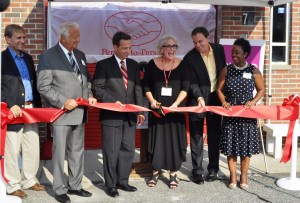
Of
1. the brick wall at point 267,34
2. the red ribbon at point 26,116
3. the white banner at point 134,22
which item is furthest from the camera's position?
the brick wall at point 267,34

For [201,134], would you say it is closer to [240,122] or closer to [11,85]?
[240,122]

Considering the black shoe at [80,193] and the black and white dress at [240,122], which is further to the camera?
the black and white dress at [240,122]

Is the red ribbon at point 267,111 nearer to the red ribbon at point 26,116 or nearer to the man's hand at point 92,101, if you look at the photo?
the man's hand at point 92,101

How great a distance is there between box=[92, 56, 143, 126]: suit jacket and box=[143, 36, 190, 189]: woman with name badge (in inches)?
9.3

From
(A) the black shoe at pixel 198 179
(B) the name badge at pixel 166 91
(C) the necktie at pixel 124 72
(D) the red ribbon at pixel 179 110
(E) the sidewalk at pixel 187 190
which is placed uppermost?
(C) the necktie at pixel 124 72

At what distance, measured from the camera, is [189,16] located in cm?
733

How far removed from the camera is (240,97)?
5.52 meters

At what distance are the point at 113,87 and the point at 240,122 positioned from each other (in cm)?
168

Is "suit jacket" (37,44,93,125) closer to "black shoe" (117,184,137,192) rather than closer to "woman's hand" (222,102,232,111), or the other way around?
"black shoe" (117,184,137,192)

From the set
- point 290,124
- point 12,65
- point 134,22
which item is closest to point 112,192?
point 12,65

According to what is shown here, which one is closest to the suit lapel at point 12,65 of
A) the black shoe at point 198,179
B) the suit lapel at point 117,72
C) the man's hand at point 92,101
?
the man's hand at point 92,101

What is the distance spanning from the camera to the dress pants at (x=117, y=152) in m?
5.34

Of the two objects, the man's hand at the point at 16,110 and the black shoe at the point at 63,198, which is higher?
the man's hand at the point at 16,110

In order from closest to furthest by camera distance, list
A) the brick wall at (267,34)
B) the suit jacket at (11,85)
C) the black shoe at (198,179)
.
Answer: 1. the suit jacket at (11,85)
2. the black shoe at (198,179)
3. the brick wall at (267,34)
